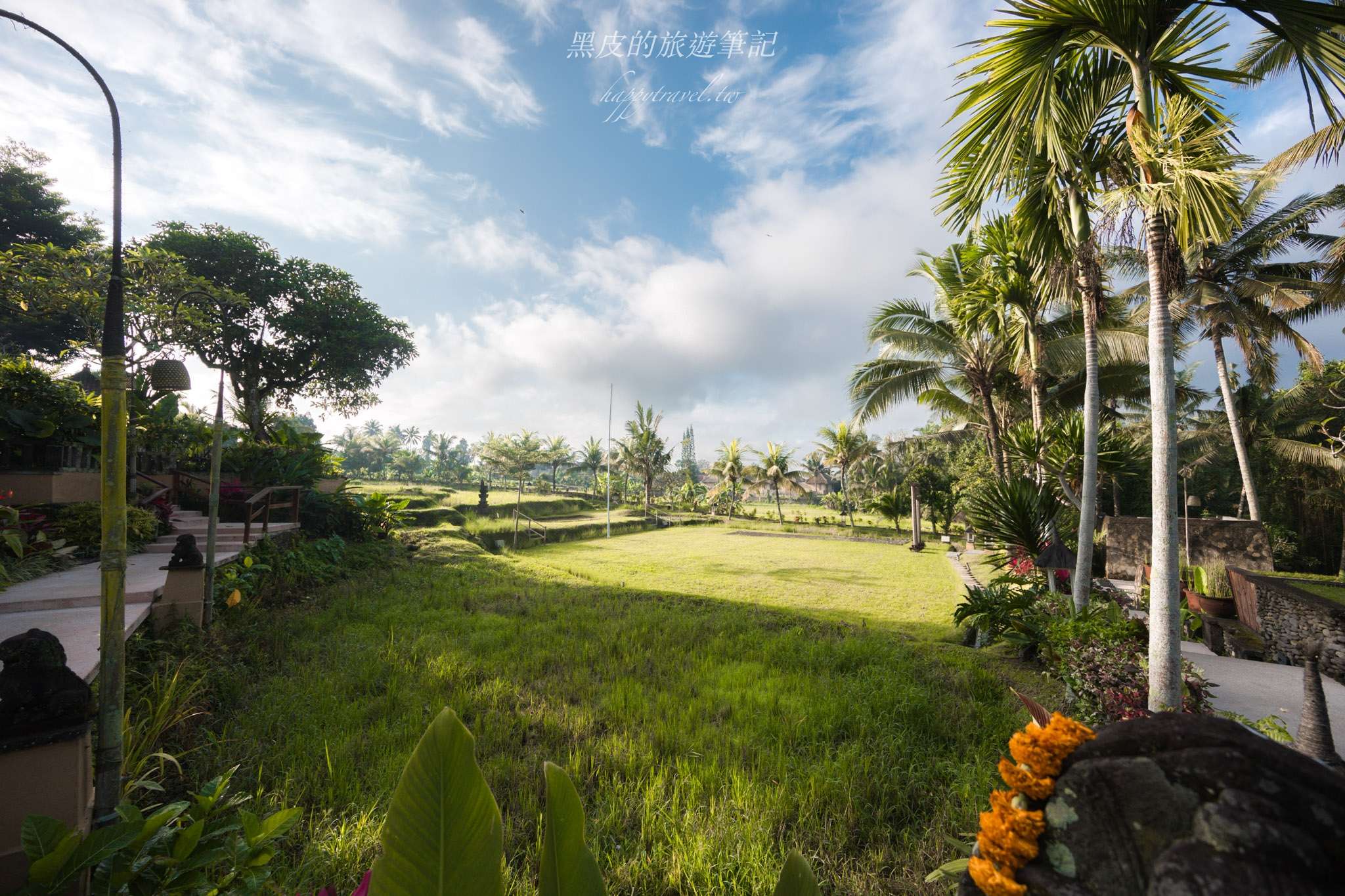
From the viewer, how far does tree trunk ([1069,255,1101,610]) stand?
4.66 meters

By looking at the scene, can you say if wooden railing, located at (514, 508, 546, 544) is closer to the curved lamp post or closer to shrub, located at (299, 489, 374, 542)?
shrub, located at (299, 489, 374, 542)

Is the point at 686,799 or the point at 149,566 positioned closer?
the point at 686,799

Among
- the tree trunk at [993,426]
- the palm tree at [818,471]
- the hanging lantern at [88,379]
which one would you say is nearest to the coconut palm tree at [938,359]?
the tree trunk at [993,426]

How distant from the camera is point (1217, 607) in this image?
6.34 m

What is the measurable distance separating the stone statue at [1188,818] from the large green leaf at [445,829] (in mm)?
1116

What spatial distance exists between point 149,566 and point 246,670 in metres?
2.65

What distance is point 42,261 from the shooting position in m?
8.94

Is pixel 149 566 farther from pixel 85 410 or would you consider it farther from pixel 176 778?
pixel 176 778

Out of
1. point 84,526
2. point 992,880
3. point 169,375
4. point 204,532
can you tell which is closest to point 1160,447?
point 992,880

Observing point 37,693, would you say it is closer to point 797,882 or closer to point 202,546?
point 797,882

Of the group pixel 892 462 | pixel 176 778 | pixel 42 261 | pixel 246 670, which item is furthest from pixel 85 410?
pixel 892 462

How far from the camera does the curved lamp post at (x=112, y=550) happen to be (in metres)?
1.94

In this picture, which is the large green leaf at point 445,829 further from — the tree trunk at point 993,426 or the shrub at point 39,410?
the tree trunk at point 993,426

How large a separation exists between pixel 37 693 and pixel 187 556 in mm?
3321
